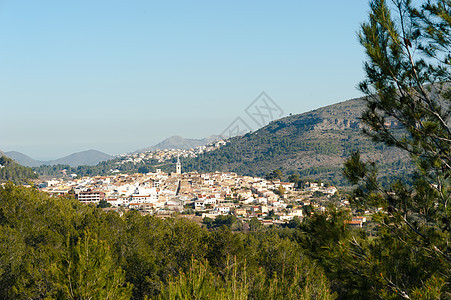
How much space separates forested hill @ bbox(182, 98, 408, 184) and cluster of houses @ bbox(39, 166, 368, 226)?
25.7 metres

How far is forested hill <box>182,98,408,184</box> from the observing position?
361 ft

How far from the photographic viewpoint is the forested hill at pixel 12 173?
7312 cm

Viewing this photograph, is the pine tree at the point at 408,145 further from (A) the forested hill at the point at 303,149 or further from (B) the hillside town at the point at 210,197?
(A) the forested hill at the point at 303,149

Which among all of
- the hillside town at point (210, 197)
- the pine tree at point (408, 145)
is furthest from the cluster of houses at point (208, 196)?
the pine tree at point (408, 145)

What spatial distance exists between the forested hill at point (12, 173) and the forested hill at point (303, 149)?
6288cm

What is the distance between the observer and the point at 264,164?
131250 mm

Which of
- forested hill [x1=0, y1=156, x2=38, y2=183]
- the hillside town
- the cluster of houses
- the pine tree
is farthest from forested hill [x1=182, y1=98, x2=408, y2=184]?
the pine tree

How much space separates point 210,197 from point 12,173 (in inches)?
1433

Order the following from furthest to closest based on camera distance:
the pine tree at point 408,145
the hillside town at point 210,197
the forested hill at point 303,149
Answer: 1. the forested hill at point 303,149
2. the hillside town at point 210,197
3. the pine tree at point 408,145

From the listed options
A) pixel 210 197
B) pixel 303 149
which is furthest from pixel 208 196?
pixel 303 149

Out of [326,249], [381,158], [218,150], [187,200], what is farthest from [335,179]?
[326,249]

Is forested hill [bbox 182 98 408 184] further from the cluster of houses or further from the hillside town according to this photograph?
the cluster of houses

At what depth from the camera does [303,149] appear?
127 m

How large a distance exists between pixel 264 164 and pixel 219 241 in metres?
117
